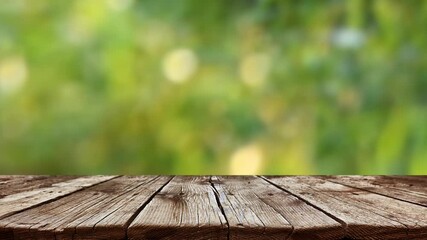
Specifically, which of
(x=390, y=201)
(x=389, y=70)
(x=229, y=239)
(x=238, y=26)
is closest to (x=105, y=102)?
(x=238, y=26)

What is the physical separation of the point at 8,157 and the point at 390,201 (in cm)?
155

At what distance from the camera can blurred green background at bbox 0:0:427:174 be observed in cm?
213

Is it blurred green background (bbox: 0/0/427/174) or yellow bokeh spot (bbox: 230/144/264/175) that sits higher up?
blurred green background (bbox: 0/0/427/174)

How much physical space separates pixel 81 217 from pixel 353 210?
1.28 feet

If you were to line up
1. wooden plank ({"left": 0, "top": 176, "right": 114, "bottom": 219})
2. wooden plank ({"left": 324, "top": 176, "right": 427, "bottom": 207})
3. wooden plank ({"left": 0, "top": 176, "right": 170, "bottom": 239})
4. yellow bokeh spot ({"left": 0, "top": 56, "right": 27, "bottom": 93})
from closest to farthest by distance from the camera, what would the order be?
wooden plank ({"left": 0, "top": 176, "right": 170, "bottom": 239}) < wooden plank ({"left": 0, "top": 176, "right": 114, "bottom": 219}) < wooden plank ({"left": 324, "top": 176, "right": 427, "bottom": 207}) < yellow bokeh spot ({"left": 0, "top": 56, "right": 27, "bottom": 93})

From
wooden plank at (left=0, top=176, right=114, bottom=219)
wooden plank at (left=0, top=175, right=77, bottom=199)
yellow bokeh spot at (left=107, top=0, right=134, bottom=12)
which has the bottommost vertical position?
wooden plank at (left=0, top=176, right=114, bottom=219)

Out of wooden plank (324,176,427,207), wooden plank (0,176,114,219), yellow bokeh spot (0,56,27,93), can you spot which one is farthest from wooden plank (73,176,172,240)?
yellow bokeh spot (0,56,27,93)

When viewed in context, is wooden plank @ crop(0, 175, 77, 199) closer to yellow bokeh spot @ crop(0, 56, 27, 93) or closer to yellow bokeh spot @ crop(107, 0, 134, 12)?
yellow bokeh spot @ crop(0, 56, 27, 93)

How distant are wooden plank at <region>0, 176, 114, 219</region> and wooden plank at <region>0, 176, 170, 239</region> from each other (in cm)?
3

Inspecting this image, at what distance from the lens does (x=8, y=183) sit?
134 cm

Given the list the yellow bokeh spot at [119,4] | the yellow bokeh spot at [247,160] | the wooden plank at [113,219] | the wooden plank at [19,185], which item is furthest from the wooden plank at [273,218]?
the yellow bokeh spot at [119,4]

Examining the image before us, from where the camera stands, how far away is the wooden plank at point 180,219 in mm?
702

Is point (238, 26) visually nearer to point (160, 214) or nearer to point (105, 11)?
point (105, 11)

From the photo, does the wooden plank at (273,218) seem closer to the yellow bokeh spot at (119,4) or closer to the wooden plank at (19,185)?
the wooden plank at (19,185)
